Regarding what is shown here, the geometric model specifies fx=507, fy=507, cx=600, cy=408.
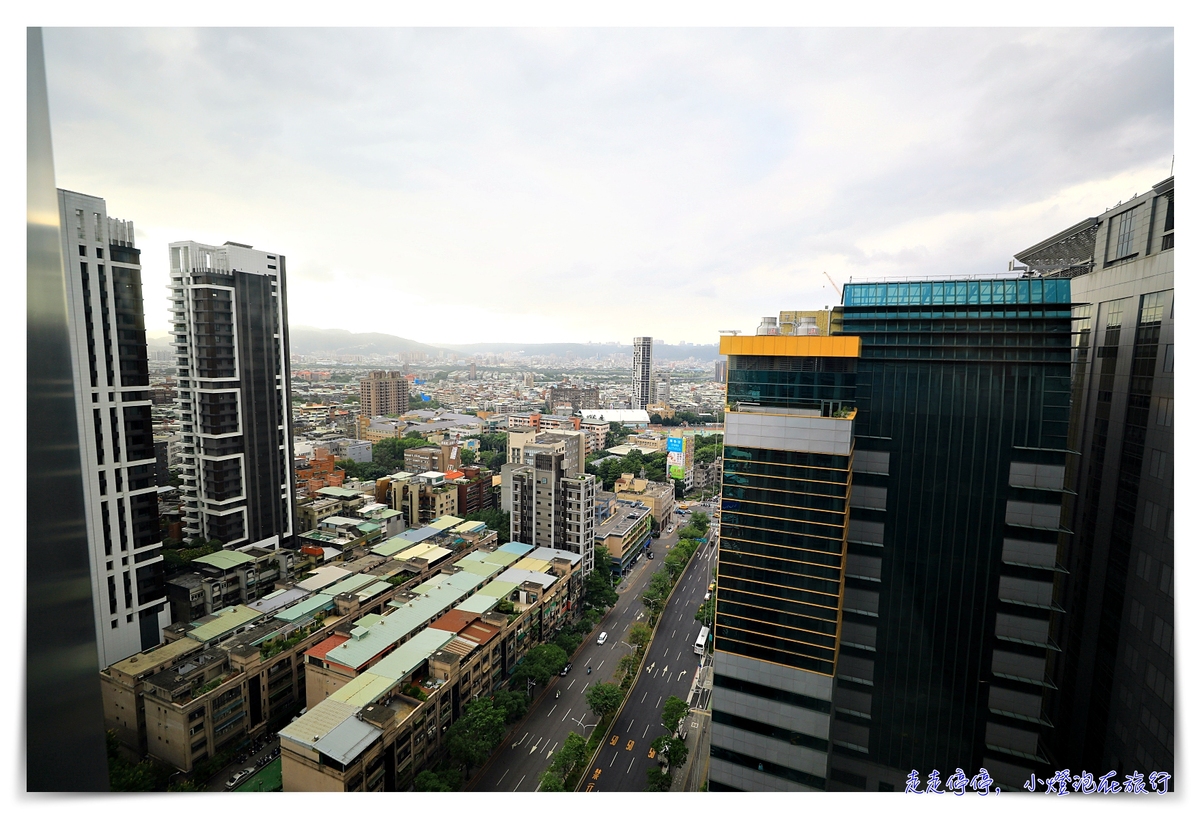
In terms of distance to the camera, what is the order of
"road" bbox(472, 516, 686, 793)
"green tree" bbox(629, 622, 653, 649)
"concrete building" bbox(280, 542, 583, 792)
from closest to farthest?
1. "concrete building" bbox(280, 542, 583, 792)
2. "road" bbox(472, 516, 686, 793)
3. "green tree" bbox(629, 622, 653, 649)

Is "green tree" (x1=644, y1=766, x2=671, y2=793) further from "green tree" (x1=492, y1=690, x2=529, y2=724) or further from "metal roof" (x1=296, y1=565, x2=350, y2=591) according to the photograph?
"metal roof" (x1=296, y1=565, x2=350, y2=591)

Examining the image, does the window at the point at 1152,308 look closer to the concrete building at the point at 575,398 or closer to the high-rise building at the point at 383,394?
the high-rise building at the point at 383,394

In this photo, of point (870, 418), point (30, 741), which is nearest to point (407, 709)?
point (30, 741)

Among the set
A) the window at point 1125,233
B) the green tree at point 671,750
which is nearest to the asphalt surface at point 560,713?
the green tree at point 671,750

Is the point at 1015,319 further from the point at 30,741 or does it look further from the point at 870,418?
the point at 30,741

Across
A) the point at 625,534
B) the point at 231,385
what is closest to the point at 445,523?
the point at 625,534

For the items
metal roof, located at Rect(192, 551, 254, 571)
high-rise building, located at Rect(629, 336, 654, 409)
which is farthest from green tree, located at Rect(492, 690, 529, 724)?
high-rise building, located at Rect(629, 336, 654, 409)

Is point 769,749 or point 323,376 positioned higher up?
point 323,376

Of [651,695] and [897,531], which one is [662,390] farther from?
[897,531]

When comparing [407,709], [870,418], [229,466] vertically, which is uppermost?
[870,418]
